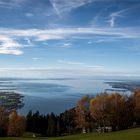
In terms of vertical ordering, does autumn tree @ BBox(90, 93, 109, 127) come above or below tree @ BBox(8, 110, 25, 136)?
above

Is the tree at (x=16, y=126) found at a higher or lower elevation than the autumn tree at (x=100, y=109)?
lower

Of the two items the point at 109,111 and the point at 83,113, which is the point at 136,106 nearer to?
the point at 109,111

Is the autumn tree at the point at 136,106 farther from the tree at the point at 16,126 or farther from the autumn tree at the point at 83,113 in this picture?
the tree at the point at 16,126

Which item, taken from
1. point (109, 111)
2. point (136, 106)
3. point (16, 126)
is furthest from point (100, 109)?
point (16, 126)

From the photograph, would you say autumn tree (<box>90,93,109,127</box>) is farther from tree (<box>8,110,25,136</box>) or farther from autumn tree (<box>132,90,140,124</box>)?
tree (<box>8,110,25,136</box>)

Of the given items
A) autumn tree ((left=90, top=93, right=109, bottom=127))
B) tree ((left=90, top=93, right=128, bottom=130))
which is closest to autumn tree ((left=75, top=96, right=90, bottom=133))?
tree ((left=90, top=93, right=128, bottom=130))

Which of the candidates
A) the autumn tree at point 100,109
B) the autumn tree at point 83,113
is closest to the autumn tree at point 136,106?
the autumn tree at point 100,109

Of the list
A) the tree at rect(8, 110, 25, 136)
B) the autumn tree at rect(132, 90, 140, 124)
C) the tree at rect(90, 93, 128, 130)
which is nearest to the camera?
the tree at rect(90, 93, 128, 130)

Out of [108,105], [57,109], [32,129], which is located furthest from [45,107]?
[108,105]

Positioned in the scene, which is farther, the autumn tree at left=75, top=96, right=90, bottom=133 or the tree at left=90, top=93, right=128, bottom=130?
the autumn tree at left=75, top=96, right=90, bottom=133

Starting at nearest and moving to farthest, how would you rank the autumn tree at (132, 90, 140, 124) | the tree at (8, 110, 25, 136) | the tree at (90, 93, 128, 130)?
the tree at (90, 93, 128, 130) → the autumn tree at (132, 90, 140, 124) → the tree at (8, 110, 25, 136)

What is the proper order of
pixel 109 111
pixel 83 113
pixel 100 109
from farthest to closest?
pixel 83 113
pixel 100 109
pixel 109 111
